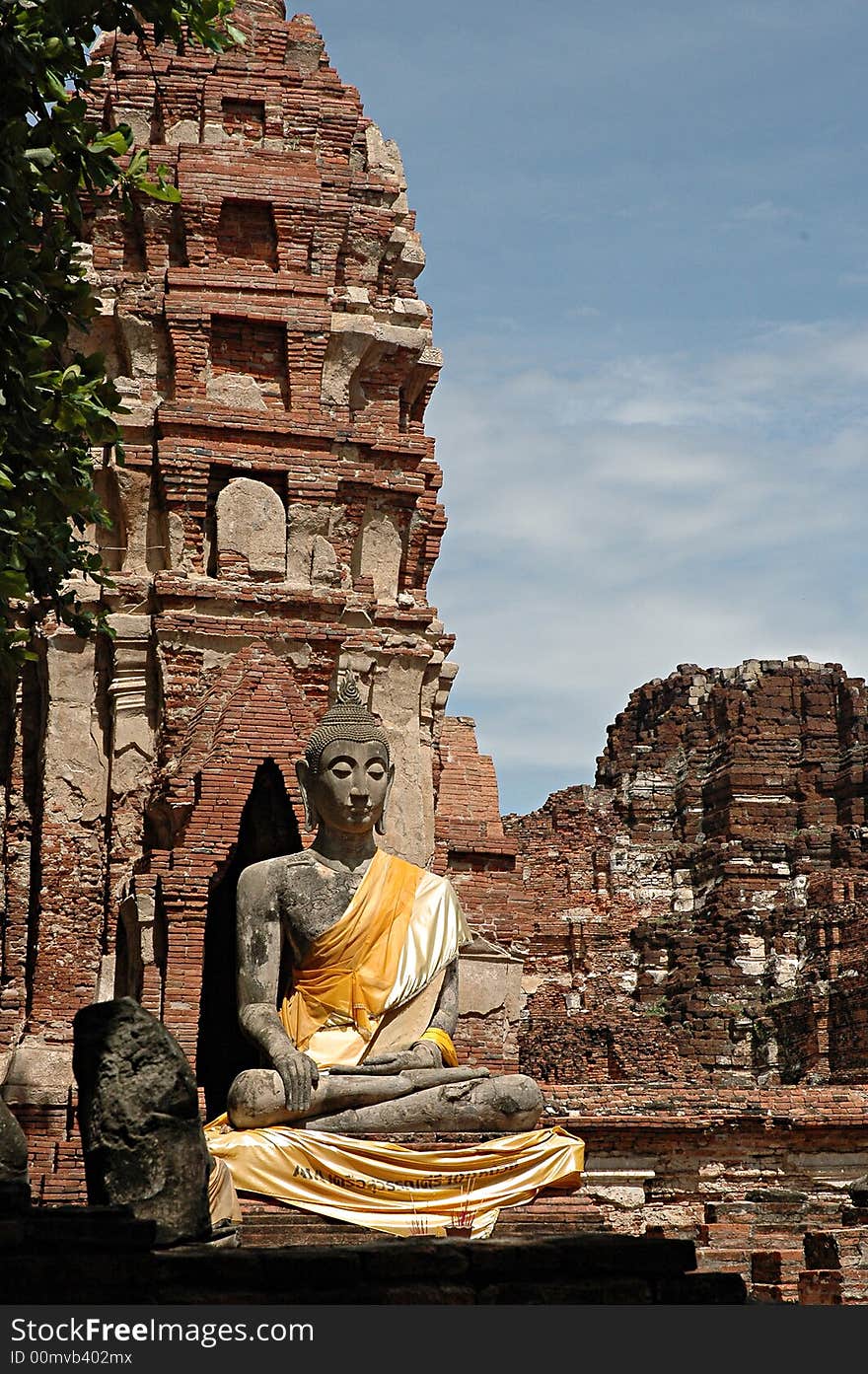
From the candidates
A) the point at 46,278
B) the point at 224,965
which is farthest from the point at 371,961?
the point at 46,278

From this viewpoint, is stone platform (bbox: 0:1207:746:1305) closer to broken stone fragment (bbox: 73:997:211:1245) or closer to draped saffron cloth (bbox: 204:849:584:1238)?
broken stone fragment (bbox: 73:997:211:1245)

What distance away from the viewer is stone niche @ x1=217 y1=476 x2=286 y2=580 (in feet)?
50.2

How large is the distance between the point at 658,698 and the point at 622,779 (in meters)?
2.40

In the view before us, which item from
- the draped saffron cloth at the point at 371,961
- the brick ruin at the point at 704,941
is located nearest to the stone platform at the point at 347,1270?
the draped saffron cloth at the point at 371,961

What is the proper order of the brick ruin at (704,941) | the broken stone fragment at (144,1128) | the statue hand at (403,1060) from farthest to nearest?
1. the brick ruin at (704,941)
2. the statue hand at (403,1060)
3. the broken stone fragment at (144,1128)

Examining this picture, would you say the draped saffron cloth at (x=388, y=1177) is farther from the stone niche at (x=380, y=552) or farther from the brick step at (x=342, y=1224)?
the stone niche at (x=380, y=552)

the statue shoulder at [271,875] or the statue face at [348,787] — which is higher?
the statue face at [348,787]

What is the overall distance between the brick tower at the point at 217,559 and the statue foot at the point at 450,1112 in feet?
10.8

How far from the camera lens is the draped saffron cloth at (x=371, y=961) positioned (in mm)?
11133

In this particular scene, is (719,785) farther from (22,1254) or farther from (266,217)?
(22,1254)

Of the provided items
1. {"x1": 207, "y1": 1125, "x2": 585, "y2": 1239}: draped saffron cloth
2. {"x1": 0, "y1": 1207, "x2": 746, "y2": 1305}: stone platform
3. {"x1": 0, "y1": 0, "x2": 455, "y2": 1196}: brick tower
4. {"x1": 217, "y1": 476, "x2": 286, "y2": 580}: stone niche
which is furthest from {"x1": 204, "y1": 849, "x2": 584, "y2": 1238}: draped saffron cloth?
{"x1": 217, "y1": 476, "x2": 286, "y2": 580}: stone niche

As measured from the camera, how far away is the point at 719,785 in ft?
147

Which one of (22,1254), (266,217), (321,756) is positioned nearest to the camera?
(22,1254)

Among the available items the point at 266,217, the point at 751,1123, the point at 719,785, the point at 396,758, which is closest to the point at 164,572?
the point at 396,758
